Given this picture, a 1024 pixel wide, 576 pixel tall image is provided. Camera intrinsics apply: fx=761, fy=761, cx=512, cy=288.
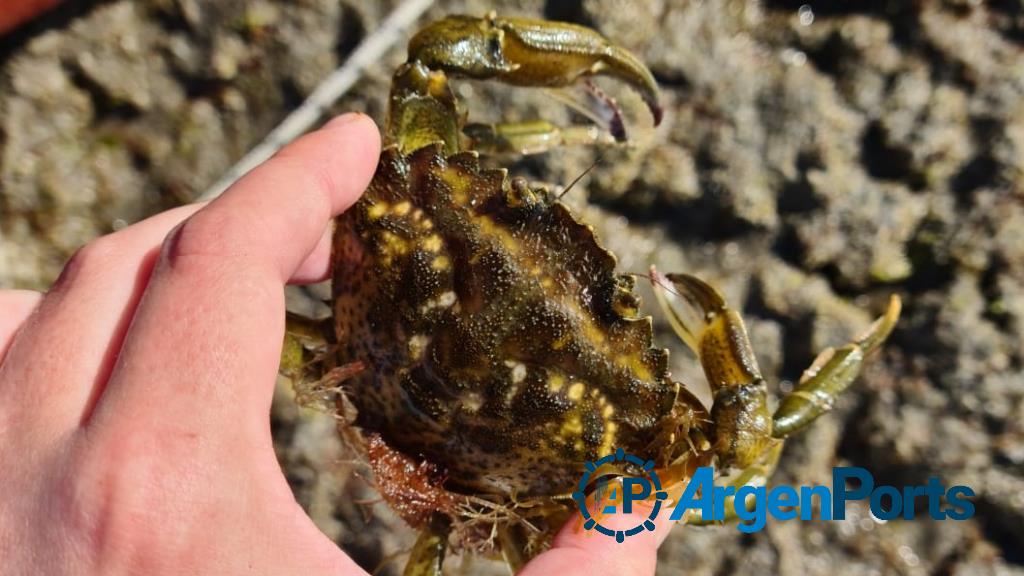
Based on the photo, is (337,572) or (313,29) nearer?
(337,572)

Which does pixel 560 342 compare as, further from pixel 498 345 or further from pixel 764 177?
pixel 764 177

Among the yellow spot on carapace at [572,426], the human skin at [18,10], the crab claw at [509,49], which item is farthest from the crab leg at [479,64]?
the human skin at [18,10]

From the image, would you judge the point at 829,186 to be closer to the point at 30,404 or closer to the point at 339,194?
the point at 339,194

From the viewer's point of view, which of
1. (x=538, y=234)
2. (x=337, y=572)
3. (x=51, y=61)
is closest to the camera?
(x=337, y=572)

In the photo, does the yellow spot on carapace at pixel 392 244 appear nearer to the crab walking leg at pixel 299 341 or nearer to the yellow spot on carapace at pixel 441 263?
the yellow spot on carapace at pixel 441 263

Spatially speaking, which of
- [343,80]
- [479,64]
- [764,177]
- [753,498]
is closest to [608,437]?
[753,498]

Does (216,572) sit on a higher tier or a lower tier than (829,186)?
higher

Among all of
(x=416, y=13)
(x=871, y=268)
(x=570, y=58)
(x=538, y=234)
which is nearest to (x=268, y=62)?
(x=416, y=13)
